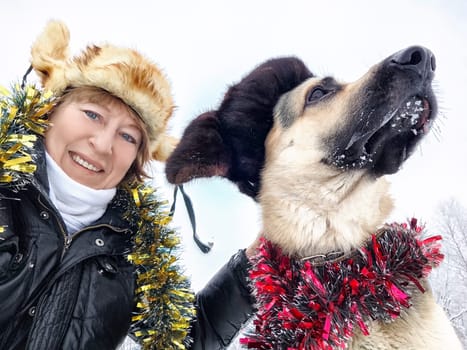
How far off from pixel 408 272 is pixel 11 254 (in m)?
1.83

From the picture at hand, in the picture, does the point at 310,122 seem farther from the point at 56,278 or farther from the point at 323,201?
the point at 56,278

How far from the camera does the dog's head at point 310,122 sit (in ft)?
5.55

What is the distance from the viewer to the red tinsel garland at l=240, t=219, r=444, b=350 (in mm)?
1512

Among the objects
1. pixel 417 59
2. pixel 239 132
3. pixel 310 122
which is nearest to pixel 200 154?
pixel 239 132

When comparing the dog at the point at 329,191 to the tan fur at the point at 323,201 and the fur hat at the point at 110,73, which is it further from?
the fur hat at the point at 110,73

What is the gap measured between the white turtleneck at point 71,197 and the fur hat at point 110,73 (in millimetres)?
533

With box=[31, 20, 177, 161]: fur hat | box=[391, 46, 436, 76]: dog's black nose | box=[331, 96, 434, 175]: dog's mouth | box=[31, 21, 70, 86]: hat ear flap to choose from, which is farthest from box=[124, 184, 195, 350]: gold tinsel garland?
box=[391, 46, 436, 76]: dog's black nose

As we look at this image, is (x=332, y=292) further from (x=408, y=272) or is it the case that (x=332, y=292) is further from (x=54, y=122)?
(x=54, y=122)

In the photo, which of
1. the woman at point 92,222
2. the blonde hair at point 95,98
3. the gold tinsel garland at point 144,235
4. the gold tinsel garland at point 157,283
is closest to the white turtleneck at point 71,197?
the woman at point 92,222

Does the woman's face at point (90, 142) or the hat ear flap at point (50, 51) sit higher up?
the hat ear flap at point (50, 51)

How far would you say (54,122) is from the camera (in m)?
2.13

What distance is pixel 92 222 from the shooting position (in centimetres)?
218

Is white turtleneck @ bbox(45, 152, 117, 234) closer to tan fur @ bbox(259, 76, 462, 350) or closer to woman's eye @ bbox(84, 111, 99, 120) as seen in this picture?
woman's eye @ bbox(84, 111, 99, 120)

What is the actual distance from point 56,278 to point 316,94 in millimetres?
1752
